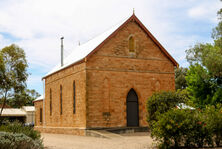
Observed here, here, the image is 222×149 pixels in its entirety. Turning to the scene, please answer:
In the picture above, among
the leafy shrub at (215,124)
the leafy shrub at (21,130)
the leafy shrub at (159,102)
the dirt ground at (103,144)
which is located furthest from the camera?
the leafy shrub at (159,102)

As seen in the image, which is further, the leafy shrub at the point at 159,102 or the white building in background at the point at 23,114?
the white building in background at the point at 23,114

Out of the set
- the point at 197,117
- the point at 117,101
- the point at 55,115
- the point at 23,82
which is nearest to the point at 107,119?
the point at 117,101

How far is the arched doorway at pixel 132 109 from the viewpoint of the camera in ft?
88.4

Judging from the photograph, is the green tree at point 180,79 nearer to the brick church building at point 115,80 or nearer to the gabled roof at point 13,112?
the brick church building at point 115,80

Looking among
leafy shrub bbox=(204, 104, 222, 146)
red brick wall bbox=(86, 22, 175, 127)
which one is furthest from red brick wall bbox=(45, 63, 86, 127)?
leafy shrub bbox=(204, 104, 222, 146)

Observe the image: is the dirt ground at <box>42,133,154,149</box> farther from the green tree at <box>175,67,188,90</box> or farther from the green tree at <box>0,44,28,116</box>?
the green tree at <box>175,67,188,90</box>

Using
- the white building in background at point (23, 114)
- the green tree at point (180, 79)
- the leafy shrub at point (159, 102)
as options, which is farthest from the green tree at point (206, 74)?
the white building in background at point (23, 114)

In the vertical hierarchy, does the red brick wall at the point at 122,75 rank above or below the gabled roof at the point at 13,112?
above

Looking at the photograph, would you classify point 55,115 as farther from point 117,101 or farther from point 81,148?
point 81,148

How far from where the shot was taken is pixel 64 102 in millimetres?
29812

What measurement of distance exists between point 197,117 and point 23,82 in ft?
90.8

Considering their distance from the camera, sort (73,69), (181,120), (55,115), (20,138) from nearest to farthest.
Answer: (20,138), (181,120), (73,69), (55,115)

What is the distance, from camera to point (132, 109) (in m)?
27.2

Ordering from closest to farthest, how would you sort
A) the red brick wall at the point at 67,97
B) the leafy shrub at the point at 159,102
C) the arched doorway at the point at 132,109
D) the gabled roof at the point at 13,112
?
the leafy shrub at the point at 159,102 → the red brick wall at the point at 67,97 → the arched doorway at the point at 132,109 → the gabled roof at the point at 13,112
